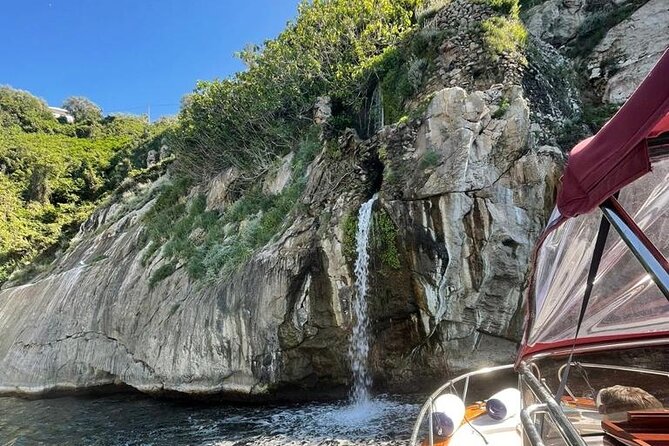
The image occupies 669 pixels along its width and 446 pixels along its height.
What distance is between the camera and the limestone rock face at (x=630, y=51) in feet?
39.9

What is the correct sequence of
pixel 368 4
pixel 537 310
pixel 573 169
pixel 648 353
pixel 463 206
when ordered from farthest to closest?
pixel 368 4 < pixel 463 206 < pixel 648 353 < pixel 537 310 < pixel 573 169

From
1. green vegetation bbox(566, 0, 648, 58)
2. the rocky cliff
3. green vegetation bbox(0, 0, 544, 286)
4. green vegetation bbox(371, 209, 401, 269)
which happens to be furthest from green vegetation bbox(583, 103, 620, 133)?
green vegetation bbox(371, 209, 401, 269)

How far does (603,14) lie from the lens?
14836mm

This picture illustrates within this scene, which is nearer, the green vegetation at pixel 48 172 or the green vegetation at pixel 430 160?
the green vegetation at pixel 430 160

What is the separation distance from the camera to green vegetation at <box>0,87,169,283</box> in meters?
29.6

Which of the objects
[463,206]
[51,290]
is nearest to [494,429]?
[463,206]

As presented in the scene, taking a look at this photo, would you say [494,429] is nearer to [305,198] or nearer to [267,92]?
[305,198]

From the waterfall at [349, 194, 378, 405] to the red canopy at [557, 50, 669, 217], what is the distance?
727 centimetres

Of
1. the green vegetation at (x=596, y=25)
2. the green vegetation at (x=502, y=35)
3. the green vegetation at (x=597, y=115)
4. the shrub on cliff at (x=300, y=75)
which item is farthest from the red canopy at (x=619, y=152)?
the green vegetation at (x=596, y=25)

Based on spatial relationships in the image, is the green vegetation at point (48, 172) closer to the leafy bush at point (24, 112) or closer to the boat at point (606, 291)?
the leafy bush at point (24, 112)

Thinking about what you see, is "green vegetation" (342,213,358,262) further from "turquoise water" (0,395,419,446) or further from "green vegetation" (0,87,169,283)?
"green vegetation" (0,87,169,283)

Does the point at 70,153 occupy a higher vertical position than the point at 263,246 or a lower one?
higher

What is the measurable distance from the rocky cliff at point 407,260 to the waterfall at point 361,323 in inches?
7.5

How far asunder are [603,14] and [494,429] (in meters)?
16.4
